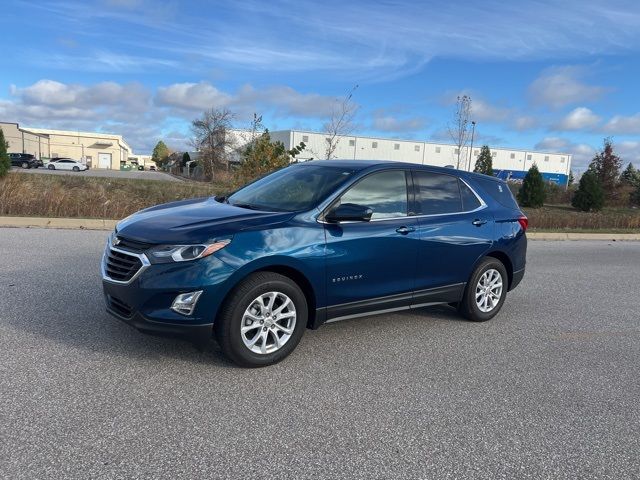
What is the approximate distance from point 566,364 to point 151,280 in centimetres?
379

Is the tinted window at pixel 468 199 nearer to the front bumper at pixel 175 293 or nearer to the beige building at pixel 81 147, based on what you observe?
the front bumper at pixel 175 293

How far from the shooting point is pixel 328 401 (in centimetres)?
396

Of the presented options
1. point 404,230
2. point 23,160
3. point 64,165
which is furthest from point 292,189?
point 64,165

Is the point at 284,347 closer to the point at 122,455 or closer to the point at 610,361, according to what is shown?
the point at 122,455

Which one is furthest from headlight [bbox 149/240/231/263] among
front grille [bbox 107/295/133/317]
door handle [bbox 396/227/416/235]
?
door handle [bbox 396/227/416/235]

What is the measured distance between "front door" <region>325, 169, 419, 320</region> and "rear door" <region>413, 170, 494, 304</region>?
0.17m

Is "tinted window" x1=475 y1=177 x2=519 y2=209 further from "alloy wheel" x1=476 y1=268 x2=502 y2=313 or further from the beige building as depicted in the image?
the beige building

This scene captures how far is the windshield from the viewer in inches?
196

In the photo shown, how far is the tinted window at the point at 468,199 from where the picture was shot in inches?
239

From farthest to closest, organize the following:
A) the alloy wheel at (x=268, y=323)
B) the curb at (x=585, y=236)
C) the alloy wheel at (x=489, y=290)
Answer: the curb at (x=585, y=236) → the alloy wheel at (x=489, y=290) → the alloy wheel at (x=268, y=323)

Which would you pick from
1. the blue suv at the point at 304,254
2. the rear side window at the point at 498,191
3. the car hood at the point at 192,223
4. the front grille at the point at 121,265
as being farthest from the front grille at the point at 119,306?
the rear side window at the point at 498,191

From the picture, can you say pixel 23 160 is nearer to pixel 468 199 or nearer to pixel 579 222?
pixel 579 222

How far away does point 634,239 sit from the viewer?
19312mm

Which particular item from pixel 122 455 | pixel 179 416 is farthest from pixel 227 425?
pixel 122 455
